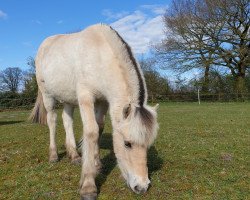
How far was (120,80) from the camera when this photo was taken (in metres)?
5.05

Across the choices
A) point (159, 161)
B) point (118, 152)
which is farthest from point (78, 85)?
point (159, 161)

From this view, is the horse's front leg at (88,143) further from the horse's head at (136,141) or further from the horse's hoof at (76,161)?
the horse's hoof at (76,161)

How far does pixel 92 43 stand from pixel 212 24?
31.5m

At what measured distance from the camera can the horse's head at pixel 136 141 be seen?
4.51m

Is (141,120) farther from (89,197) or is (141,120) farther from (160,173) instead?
(160,173)

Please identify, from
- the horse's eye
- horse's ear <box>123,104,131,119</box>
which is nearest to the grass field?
the horse's eye

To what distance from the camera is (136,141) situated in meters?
4.59

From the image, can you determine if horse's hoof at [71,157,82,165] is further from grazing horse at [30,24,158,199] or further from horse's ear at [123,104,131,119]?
horse's ear at [123,104,131,119]

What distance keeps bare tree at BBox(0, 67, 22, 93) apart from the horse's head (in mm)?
52458

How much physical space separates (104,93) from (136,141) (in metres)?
1.08

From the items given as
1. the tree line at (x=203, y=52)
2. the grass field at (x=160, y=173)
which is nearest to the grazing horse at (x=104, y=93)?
the grass field at (x=160, y=173)

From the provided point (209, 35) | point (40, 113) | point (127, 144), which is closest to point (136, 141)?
point (127, 144)

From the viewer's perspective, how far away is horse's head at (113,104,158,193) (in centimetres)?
451

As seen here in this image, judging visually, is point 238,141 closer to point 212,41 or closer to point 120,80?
→ point 120,80
